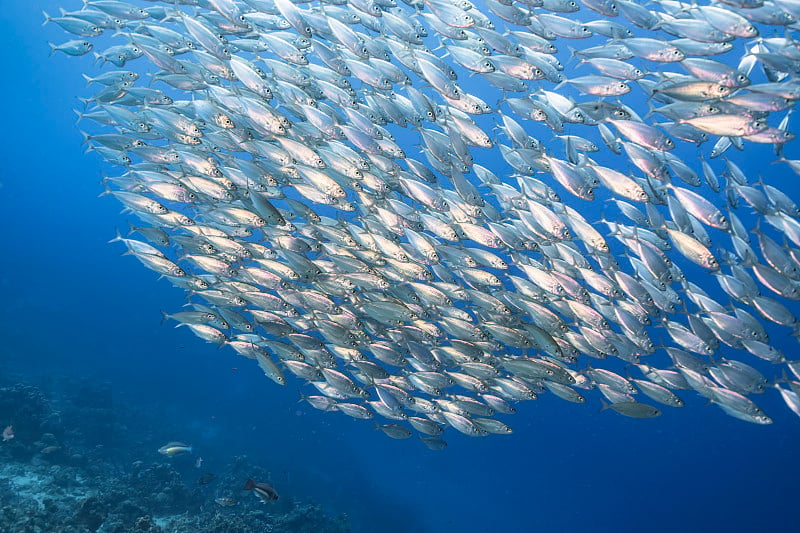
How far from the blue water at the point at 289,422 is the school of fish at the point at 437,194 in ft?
46.5

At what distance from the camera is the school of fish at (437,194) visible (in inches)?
195

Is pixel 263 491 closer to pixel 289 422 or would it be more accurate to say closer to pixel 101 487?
pixel 101 487

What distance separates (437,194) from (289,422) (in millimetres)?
26183

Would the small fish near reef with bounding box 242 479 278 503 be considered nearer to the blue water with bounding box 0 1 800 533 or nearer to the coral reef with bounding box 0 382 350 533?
the coral reef with bounding box 0 382 350 533

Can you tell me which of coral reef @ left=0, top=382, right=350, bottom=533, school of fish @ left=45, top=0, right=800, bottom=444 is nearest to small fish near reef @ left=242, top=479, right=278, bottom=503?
coral reef @ left=0, top=382, right=350, bottom=533

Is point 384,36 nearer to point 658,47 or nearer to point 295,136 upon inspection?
point 295,136

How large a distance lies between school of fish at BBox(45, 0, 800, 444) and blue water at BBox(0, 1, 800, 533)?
14181 millimetres

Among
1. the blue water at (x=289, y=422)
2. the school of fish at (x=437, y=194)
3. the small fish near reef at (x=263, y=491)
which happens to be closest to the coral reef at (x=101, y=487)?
the small fish near reef at (x=263, y=491)

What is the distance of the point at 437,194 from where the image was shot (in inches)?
224

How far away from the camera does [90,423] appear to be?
16672mm

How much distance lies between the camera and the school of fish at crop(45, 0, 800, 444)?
496 centimetres

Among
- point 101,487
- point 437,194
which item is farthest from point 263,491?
point 101,487

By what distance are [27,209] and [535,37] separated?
257ft

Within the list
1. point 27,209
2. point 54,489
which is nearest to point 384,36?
point 54,489
